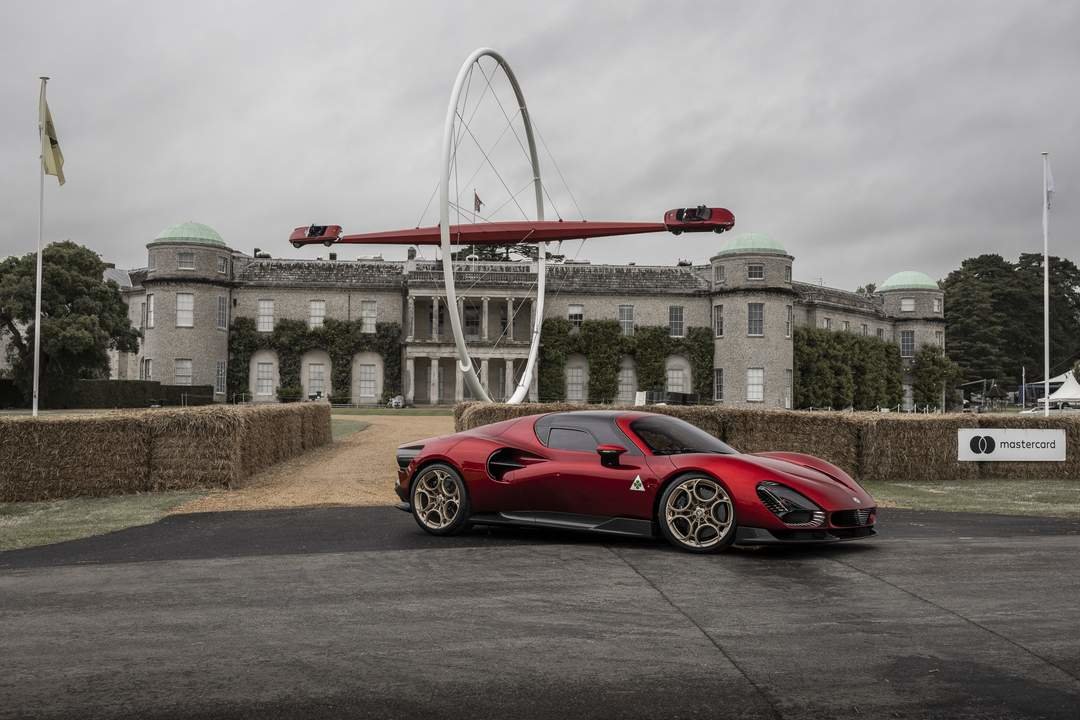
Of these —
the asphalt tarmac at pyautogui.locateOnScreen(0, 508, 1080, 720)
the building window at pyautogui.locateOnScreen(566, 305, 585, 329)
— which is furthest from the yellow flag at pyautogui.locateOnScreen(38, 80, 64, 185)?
the building window at pyautogui.locateOnScreen(566, 305, 585, 329)

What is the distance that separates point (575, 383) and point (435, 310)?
961cm

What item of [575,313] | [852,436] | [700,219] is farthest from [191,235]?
[852,436]

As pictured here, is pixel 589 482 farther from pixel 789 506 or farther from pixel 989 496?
pixel 989 496

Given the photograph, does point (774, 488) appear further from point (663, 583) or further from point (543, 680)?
point (543, 680)

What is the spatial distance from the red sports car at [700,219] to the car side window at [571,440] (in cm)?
1784

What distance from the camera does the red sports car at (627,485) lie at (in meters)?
8.09

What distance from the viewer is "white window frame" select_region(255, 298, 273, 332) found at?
2228 inches

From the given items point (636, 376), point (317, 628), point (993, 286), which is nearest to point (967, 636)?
point (317, 628)

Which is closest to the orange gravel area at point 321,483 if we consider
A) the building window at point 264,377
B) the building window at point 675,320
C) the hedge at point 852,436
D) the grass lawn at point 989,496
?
the hedge at point 852,436

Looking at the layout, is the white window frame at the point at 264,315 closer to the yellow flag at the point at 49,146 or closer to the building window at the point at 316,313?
the building window at the point at 316,313

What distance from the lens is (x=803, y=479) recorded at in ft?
27.2

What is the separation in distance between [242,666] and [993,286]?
101 meters

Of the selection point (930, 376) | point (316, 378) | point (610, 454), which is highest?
point (930, 376)

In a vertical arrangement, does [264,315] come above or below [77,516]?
above
